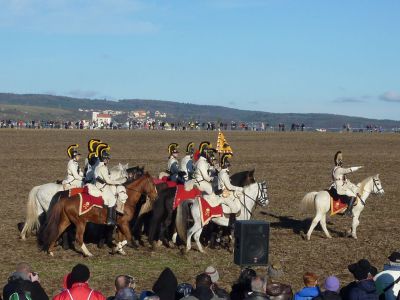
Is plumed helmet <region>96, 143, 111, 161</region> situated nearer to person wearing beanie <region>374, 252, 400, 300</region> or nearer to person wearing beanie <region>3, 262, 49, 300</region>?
person wearing beanie <region>3, 262, 49, 300</region>

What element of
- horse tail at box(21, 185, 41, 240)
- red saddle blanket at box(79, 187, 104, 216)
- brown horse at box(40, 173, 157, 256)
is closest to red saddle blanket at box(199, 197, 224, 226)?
brown horse at box(40, 173, 157, 256)

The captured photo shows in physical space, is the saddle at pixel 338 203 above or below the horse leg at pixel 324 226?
above

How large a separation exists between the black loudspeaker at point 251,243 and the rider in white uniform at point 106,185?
16.1 ft

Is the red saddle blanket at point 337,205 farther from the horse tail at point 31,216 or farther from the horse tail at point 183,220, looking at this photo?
the horse tail at point 31,216

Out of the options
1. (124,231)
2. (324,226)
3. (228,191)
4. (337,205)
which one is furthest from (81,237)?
(337,205)

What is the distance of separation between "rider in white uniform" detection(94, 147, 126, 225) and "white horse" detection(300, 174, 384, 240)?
5.26 metres

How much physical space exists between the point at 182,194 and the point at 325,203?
12.7 ft

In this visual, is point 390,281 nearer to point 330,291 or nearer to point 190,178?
point 330,291

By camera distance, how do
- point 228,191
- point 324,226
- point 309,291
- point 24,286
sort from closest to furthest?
1. point 24,286
2. point 309,291
3. point 228,191
4. point 324,226

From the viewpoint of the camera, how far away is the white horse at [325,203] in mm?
18688

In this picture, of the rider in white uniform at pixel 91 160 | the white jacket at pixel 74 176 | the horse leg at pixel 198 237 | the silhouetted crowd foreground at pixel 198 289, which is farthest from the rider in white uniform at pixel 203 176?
the silhouetted crowd foreground at pixel 198 289

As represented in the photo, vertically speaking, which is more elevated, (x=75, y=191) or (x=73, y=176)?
(x=73, y=176)

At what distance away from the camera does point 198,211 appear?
661 inches

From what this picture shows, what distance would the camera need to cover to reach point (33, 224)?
705 inches
